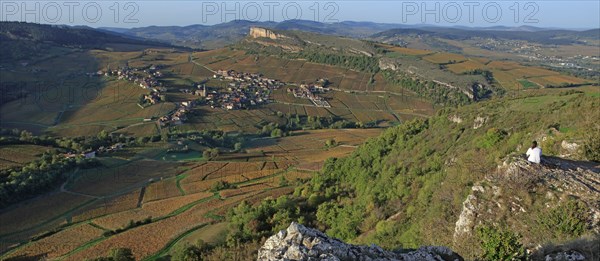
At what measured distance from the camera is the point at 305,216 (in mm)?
33594

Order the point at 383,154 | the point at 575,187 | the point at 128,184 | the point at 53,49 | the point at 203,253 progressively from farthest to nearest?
the point at 53,49
the point at 128,184
the point at 383,154
the point at 203,253
the point at 575,187

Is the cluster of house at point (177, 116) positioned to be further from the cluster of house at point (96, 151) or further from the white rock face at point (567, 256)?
the white rock face at point (567, 256)

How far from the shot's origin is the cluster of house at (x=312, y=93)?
11269 centimetres

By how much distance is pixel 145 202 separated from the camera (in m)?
47.7

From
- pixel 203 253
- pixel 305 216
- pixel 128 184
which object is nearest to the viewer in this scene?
pixel 203 253

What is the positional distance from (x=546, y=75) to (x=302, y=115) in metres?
70.3

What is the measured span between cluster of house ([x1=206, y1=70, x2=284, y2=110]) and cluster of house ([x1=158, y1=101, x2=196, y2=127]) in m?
6.71

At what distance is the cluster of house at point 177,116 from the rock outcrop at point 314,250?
260 feet

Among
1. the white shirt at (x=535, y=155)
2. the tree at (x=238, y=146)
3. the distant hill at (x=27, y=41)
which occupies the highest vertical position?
the distant hill at (x=27, y=41)

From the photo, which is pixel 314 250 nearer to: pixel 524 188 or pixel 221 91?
pixel 524 188

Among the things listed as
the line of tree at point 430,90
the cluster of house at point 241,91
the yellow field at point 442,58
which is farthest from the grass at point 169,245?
the yellow field at point 442,58

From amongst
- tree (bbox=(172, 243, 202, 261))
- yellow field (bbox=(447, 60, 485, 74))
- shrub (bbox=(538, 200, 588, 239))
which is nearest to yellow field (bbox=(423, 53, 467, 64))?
yellow field (bbox=(447, 60, 485, 74))

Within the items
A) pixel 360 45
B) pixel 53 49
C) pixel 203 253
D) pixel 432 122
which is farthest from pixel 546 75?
pixel 53 49

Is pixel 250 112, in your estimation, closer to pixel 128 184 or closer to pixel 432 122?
pixel 128 184
